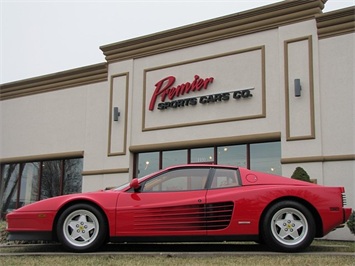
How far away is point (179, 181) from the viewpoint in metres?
6.39

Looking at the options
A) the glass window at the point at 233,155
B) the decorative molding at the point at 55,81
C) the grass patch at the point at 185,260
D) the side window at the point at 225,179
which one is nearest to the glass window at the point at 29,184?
the decorative molding at the point at 55,81

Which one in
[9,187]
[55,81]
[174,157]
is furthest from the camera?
[9,187]

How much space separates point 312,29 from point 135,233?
7685 millimetres

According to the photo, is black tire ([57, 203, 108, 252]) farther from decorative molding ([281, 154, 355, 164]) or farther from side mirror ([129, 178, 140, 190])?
decorative molding ([281, 154, 355, 164])

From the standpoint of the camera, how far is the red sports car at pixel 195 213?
5859 millimetres

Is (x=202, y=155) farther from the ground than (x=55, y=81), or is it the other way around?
(x=55, y=81)

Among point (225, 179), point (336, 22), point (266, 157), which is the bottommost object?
point (225, 179)

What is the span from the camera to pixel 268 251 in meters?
5.96

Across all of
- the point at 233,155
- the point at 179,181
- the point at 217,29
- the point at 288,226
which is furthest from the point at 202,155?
the point at 288,226

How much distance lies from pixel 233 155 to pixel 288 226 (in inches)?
251

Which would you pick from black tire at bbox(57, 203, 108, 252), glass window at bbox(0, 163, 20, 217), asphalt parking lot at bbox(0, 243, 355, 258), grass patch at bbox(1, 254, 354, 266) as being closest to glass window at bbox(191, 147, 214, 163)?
asphalt parking lot at bbox(0, 243, 355, 258)

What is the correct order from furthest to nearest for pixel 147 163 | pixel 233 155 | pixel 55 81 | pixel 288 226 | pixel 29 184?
pixel 29 184
pixel 55 81
pixel 147 163
pixel 233 155
pixel 288 226

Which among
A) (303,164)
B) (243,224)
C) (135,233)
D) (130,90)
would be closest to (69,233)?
(135,233)

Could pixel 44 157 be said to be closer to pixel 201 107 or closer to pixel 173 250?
pixel 201 107
